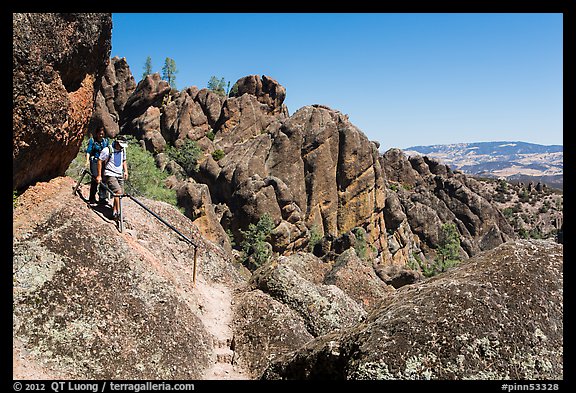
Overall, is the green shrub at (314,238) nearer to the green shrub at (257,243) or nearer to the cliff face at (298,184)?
the cliff face at (298,184)

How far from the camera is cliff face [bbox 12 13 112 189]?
11.2 m

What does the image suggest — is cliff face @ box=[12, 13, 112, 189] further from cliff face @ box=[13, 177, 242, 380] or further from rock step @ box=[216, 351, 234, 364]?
rock step @ box=[216, 351, 234, 364]

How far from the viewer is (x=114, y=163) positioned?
1400cm

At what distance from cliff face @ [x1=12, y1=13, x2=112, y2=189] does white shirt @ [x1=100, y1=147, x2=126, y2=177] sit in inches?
58.6

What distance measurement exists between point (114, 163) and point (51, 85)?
2.99 metres

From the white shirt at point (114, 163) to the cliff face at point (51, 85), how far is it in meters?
1.49

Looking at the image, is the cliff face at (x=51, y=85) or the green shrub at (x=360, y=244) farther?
the green shrub at (x=360, y=244)

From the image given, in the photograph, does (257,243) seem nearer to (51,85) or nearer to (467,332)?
(51,85)

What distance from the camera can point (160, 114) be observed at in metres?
82.8

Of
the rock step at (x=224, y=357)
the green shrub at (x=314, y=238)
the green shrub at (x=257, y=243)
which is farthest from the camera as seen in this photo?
the green shrub at (x=314, y=238)

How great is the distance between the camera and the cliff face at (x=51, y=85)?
11.2 meters

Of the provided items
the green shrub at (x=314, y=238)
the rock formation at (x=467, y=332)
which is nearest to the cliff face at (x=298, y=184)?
the green shrub at (x=314, y=238)

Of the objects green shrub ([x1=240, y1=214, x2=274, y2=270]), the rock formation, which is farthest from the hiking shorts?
green shrub ([x1=240, y1=214, x2=274, y2=270])
